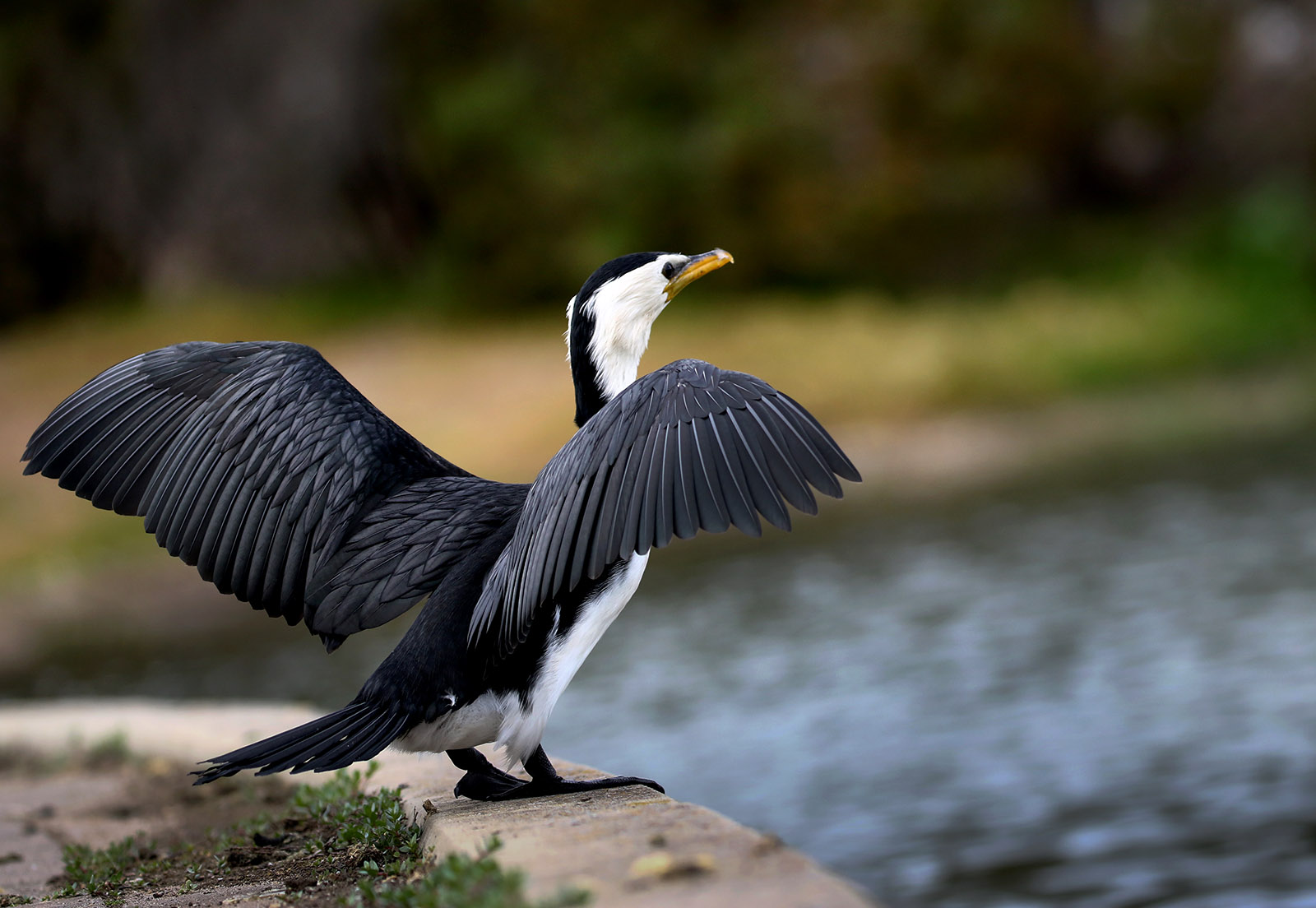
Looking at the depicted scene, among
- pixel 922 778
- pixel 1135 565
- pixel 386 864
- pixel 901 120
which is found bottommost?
pixel 386 864

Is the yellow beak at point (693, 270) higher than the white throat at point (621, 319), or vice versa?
the yellow beak at point (693, 270)

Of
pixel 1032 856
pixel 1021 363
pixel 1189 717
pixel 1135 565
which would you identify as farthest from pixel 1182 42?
pixel 1032 856

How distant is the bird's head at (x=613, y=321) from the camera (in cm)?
381

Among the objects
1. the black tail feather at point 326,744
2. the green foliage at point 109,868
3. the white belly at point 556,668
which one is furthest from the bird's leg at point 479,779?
the green foliage at point 109,868

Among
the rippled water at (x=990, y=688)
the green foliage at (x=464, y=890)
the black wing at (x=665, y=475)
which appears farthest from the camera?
the rippled water at (x=990, y=688)

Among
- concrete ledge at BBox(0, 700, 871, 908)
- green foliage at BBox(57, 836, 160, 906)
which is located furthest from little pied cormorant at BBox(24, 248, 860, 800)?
green foliage at BBox(57, 836, 160, 906)

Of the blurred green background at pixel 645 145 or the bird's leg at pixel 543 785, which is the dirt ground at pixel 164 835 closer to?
the bird's leg at pixel 543 785

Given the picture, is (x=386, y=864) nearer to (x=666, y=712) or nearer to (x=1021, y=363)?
(x=666, y=712)

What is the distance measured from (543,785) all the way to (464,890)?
816 millimetres

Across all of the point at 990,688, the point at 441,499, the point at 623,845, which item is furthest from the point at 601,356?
the point at 990,688

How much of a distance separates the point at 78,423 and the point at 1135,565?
7447mm

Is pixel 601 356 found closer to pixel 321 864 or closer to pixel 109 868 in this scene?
pixel 321 864

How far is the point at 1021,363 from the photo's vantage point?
54.6 ft

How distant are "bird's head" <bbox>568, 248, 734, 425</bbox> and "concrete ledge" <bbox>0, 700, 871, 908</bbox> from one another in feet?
3.15
